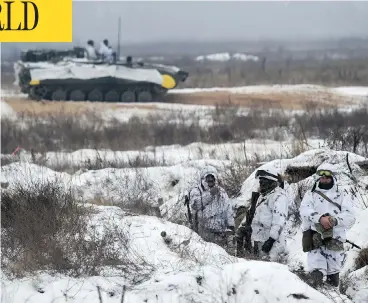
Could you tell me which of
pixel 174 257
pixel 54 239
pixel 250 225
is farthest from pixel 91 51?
pixel 174 257

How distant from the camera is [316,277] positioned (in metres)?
6.12

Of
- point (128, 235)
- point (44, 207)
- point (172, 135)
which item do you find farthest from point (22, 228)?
point (172, 135)

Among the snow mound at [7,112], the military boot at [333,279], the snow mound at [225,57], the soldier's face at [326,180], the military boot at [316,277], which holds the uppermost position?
the soldier's face at [326,180]

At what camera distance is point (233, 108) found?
83.1ft

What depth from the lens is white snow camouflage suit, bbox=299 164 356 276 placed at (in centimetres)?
640

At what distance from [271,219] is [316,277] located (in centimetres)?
143

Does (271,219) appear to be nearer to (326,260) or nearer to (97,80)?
(326,260)

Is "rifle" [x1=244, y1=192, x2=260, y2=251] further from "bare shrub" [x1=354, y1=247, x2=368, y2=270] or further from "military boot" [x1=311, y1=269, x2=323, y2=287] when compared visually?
"military boot" [x1=311, y1=269, x2=323, y2=287]

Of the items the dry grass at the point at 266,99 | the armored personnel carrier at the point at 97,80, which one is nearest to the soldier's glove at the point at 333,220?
the dry grass at the point at 266,99

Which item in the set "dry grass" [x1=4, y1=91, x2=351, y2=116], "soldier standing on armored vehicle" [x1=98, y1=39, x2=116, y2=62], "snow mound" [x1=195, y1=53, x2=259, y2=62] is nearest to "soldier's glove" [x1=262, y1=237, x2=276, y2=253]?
"dry grass" [x1=4, y1=91, x2=351, y2=116]

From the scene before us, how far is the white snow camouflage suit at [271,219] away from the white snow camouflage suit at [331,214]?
842 mm

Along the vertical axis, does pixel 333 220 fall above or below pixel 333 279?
above

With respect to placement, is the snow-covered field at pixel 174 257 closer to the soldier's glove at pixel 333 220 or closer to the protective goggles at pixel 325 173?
the soldier's glove at pixel 333 220

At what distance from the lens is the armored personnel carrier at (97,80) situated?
29875mm
